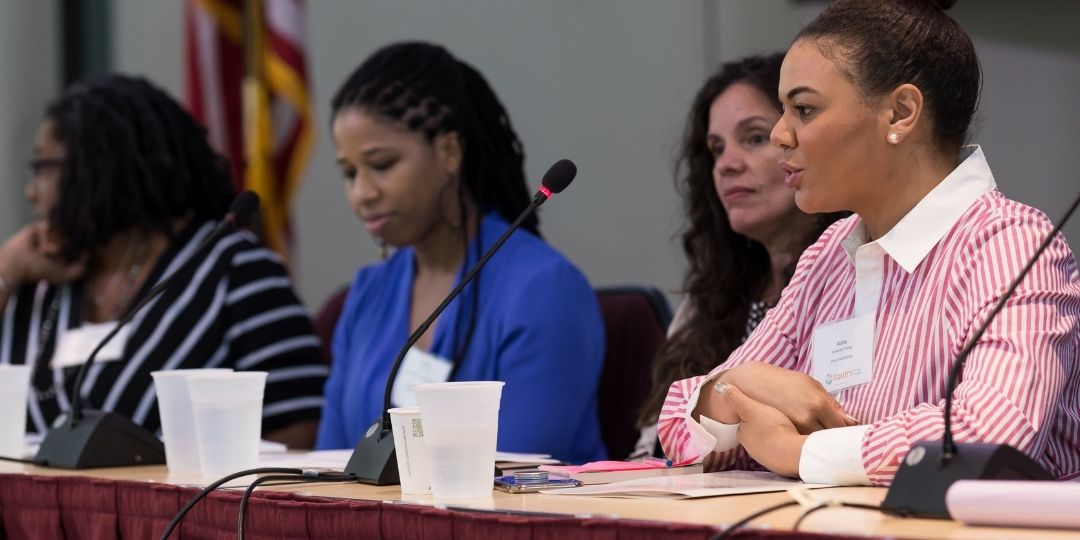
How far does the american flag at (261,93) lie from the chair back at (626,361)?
1.73m

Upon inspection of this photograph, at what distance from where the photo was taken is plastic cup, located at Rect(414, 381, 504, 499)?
1.45m

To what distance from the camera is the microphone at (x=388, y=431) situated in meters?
1.63

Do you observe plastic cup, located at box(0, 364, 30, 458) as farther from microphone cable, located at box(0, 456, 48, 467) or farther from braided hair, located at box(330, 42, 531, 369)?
braided hair, located at box(330, 42, 531, 369)

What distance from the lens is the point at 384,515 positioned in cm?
138

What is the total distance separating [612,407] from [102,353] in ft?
3.65

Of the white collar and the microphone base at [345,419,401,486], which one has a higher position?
the white collar

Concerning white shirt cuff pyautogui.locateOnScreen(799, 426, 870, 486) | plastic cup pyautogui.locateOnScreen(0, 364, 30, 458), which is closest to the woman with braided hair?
plastic cup pyautogui.locateOnScreen(0, 364, 30, 458)

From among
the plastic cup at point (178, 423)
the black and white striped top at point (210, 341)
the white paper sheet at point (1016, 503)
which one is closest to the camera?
the white paper sheet at point (1016, 503)

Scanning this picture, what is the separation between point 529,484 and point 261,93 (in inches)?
115

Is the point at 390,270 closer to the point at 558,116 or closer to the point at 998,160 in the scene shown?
the point at 558,116

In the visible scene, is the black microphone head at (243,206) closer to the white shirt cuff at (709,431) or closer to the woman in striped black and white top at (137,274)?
the woman in striped black and white top at (137,274)

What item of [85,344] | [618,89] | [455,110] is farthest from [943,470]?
[618,89]

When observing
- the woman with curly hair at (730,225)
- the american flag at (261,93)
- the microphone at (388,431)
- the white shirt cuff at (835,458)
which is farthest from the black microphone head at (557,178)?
the american flag at (261,93)

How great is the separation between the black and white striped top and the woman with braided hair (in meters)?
0.11
